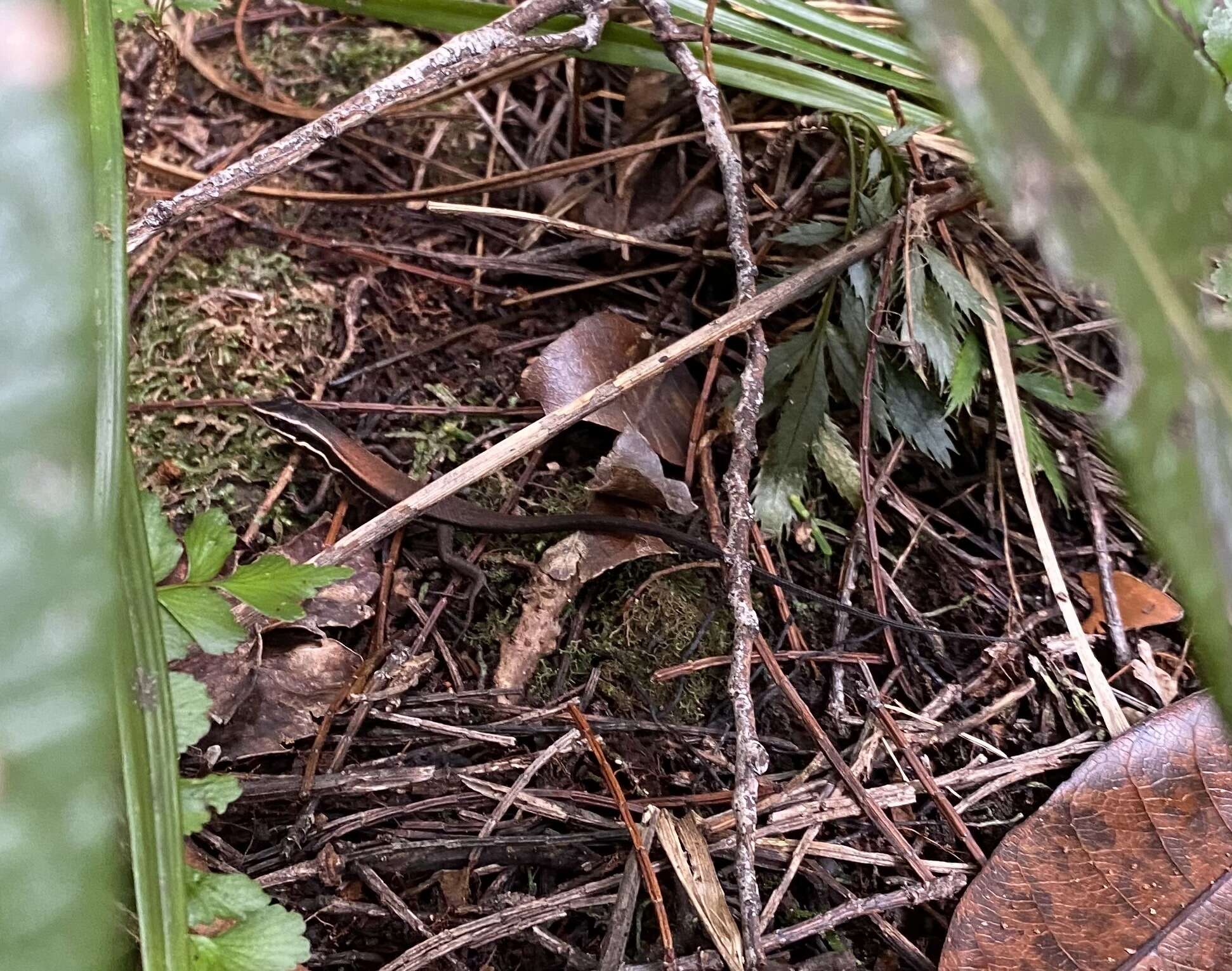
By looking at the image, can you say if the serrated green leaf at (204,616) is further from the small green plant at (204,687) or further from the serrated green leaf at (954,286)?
the serrated green leaf at (954,286)

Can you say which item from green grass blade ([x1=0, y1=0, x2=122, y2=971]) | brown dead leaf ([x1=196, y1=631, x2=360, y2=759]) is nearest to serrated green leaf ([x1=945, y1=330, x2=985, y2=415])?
brown dead leaf ([x1=196, y1=631, x2=360, y2=759])

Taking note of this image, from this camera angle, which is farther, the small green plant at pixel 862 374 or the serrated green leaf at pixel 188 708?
the small green plant at pixel 862 374

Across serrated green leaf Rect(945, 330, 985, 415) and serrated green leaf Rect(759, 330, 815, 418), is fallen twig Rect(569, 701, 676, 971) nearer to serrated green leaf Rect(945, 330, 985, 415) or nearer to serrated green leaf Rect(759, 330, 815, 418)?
serrated green leaf Rect(759, 330, 815, 418)

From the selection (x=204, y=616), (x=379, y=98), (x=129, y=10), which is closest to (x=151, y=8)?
(x=129, y=10)

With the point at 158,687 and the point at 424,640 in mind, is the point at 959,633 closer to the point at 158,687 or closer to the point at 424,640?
the point at 424,640

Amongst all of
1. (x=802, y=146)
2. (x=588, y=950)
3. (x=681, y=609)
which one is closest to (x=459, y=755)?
(x=588, y=950)

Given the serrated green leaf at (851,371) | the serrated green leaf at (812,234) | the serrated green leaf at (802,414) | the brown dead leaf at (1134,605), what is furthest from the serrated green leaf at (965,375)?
the brown dead leaf at (1134,605)
